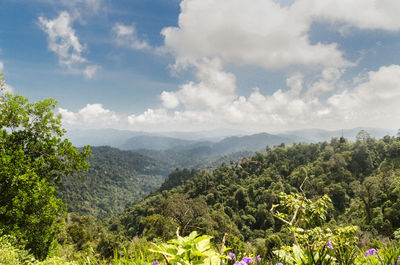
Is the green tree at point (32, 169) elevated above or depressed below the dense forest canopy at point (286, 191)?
above

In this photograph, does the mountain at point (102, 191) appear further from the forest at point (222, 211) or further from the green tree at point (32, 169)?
the green tree at point (32, 169)

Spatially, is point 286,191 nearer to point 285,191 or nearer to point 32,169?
point 285,191

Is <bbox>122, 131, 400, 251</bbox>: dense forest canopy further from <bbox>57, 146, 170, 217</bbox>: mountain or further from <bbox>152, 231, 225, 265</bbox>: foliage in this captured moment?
<bbox>57, 146, 170, 217</bbox>: mountain

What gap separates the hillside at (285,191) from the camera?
28641mm

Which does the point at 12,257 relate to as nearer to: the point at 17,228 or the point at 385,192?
the point at 17,228

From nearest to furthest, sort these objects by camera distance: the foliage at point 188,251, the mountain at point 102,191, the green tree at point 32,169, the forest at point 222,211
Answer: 1. the foliage at point 188,251
2. the forest at point 222,211
3. the green tree at point 32,169
4. the mountain at point 102,191

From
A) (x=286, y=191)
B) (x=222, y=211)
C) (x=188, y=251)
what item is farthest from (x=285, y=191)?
(x=188, y=251)

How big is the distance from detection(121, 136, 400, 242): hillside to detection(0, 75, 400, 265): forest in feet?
0.81

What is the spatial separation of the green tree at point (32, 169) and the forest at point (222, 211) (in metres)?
0.03

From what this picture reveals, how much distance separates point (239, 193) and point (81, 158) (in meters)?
54.1

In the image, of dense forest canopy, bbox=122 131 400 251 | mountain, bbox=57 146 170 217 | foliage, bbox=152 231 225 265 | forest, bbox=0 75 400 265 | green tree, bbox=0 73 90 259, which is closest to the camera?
foliage, bbox=152 231 225 265

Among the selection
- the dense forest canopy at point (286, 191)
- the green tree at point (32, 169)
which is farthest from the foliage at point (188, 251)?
the dense forest canopy at point (286, 191)

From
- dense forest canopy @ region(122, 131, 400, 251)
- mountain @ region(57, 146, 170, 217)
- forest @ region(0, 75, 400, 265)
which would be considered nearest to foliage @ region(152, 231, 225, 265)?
forest @ region(0, 75, 400, 265)

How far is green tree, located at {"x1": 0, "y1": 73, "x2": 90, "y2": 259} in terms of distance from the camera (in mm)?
6031
